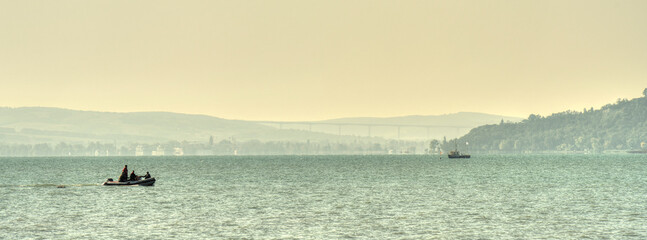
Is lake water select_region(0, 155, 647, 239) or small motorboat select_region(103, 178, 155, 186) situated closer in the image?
lake water select_region(0, 155, 647, 239)

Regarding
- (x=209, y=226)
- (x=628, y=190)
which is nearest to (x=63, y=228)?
(x=209, y=226)

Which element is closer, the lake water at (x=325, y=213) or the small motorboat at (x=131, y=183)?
the lake water at (x=325, y=213)

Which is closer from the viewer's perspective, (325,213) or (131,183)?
(325,213)

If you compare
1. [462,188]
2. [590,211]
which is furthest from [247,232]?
[462,188]

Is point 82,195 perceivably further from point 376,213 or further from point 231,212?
point 376,213

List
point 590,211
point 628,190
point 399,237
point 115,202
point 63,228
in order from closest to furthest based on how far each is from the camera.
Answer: point 399,237 → point 63,228 → point 590,211 → point 115,202 → point 628,190

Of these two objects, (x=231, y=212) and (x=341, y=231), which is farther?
(x=231, y=212)

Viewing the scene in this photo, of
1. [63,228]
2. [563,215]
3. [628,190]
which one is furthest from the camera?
[628,190]

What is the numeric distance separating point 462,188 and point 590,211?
38122 millimetres

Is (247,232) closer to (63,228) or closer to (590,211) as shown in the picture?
(63,228)

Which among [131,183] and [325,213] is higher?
[131,183]

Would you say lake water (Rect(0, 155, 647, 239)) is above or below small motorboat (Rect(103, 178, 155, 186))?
below

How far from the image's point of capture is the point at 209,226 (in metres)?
61.7

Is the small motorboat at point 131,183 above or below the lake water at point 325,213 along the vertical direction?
above
